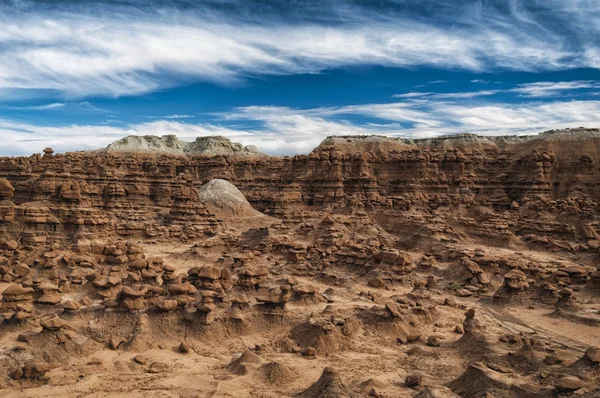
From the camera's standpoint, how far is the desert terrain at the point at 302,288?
1291 cm

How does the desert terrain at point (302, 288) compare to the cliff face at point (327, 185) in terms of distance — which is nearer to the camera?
the desert terrain at point (302, 288)

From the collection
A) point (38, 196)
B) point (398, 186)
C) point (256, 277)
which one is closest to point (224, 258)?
point (256, 277)

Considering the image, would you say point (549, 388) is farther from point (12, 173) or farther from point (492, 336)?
point (12, 173)

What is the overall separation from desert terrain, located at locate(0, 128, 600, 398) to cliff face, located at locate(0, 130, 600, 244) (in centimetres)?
24

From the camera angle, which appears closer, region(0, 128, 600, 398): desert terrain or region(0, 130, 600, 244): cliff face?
region(0, 128, 600, 398): desert terrain

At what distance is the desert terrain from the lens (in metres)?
12.9

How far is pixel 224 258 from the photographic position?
3052cm

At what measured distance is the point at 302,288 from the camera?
20.0 metres

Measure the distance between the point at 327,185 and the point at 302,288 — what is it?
37257 millimetres

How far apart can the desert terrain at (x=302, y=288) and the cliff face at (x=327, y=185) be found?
240 mm

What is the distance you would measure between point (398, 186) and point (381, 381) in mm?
45072

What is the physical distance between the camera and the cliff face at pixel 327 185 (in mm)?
31450

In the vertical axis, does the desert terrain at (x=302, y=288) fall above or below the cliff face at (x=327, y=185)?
below

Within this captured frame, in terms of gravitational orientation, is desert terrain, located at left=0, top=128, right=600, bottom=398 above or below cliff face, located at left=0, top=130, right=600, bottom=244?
below
